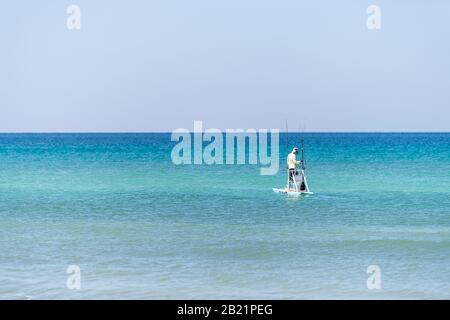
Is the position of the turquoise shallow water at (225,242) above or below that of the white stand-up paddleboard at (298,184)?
below

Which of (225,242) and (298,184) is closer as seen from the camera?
(225,242)

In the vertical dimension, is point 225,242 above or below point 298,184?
below

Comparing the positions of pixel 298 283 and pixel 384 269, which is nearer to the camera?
pixel 298 283

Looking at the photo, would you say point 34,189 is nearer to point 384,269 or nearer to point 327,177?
point 327,177

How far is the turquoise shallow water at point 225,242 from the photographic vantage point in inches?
651

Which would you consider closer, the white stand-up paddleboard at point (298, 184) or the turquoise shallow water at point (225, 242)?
the turquoise shallow water at point (225, 242)

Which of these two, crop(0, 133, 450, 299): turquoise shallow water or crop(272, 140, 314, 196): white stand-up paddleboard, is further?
crop(272, 140, 314, 196): white stand-up paddleboard

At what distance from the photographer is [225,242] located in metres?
21.3

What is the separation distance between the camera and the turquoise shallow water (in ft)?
54.3

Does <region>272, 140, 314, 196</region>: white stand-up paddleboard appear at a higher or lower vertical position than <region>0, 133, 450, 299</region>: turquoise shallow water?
higher
